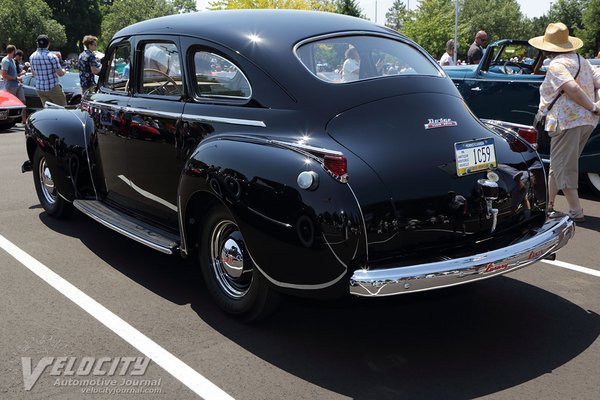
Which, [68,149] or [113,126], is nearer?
[113,126]

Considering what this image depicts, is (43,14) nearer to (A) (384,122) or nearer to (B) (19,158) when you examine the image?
(B) (19,158)

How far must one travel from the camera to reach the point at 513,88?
27.3 ft

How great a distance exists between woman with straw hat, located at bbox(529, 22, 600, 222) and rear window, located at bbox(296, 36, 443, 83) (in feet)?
6.64

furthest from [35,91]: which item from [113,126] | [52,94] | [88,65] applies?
[113,126]

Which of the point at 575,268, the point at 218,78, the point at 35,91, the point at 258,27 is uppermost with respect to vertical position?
the point at 258,27

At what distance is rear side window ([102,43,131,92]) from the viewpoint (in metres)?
5.29

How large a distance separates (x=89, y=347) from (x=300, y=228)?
1.47 meters

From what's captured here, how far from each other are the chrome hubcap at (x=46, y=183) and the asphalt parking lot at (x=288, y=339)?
1.26m

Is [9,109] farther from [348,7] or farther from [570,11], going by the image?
[570,11]

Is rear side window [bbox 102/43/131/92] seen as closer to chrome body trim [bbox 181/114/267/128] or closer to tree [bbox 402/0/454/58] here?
chrome body trim [bbox 181/114/267/128]

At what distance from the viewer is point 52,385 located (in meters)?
3.34

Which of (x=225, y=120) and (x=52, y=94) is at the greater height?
(x=225, y=120)

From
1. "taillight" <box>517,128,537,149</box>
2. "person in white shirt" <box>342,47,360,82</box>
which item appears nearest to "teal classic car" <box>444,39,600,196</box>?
"taillight" <box>517,128,537,149</box>

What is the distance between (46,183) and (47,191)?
0.50ft
